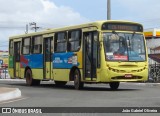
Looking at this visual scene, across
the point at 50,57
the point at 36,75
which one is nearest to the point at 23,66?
the point at 36,75

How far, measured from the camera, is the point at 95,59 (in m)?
23.7

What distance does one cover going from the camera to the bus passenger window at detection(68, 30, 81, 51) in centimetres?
2472

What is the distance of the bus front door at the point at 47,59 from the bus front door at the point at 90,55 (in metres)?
3.74

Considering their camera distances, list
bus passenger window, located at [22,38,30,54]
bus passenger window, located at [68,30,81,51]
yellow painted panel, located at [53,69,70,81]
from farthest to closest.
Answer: bus passenger window, located at [22,38,30,54] → yellow painted panel, located at [53,69,70,81] → bus passenger window, located at [68,30,81,51]

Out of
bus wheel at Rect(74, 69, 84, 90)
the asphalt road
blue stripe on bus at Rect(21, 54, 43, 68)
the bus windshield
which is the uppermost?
Result: the bus windshield

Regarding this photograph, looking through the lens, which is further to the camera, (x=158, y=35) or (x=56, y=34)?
(x=158, y=35)

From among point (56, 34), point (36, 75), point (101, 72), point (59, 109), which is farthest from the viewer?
point (36, 75)

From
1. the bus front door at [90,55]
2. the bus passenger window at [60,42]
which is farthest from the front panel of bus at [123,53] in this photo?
the bus passenger window at [60,42]

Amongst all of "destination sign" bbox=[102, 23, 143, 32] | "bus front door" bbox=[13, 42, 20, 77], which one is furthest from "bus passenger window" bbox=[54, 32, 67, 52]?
"bus front door" bbox=[13, 42, 20, 77]

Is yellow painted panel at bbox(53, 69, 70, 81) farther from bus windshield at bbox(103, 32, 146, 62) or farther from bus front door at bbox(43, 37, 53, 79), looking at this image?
bus windshield at bbox(103, 32, 146, 62)

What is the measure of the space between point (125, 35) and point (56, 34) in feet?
15.0

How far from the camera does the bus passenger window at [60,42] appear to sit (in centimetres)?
2608

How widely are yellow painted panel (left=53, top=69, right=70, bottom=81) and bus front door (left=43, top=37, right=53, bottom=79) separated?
775 mm

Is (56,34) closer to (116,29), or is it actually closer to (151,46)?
(116,29)
